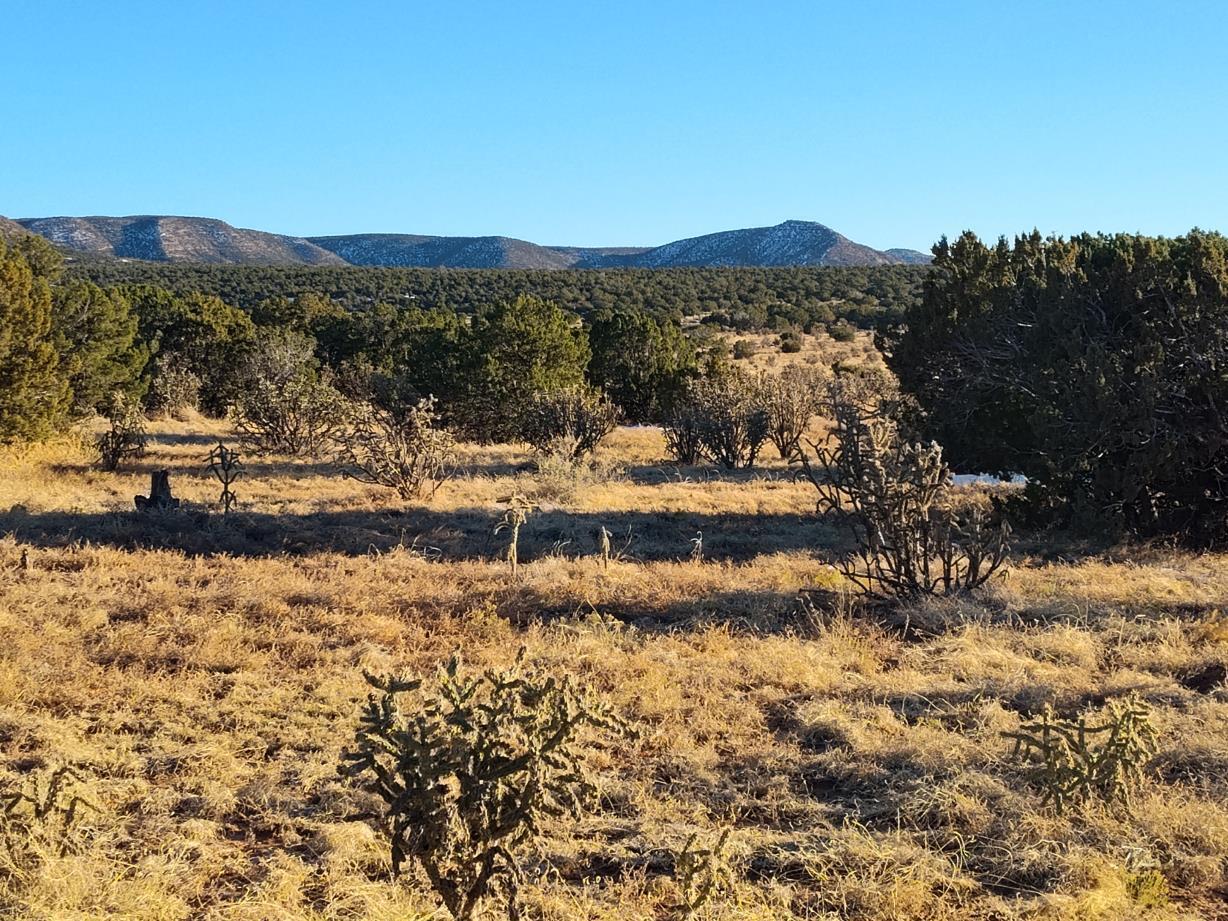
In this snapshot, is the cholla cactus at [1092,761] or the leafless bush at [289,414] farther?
the leafless bush at [289,414]

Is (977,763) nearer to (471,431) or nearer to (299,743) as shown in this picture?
(299,743)

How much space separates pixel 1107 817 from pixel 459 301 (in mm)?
51723

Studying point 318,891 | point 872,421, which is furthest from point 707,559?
point 318,891

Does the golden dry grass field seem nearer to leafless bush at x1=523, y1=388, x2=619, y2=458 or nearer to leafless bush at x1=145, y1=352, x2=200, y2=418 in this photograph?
leafless bush at x1=523, y1=388, x2=619, y2=458

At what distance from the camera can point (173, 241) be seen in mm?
79875

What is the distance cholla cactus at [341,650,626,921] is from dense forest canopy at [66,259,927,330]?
4267cm

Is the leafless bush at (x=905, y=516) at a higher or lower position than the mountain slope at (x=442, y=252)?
lower

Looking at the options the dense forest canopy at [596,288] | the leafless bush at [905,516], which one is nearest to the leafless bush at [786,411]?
the leafless bush at [905,516]

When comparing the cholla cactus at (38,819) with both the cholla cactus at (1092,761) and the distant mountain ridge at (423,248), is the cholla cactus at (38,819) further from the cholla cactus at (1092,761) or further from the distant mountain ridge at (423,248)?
the distant mountain ridge at (423,248)

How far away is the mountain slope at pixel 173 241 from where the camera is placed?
7681cm

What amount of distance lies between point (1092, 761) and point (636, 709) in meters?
2.47

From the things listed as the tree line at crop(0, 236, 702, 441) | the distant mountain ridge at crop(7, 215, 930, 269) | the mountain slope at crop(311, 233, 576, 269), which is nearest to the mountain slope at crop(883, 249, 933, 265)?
the distant mountain ridge at crop(7, 215, 930, 269)

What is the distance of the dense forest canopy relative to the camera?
160ft

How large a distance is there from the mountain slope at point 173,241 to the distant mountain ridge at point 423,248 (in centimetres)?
9
